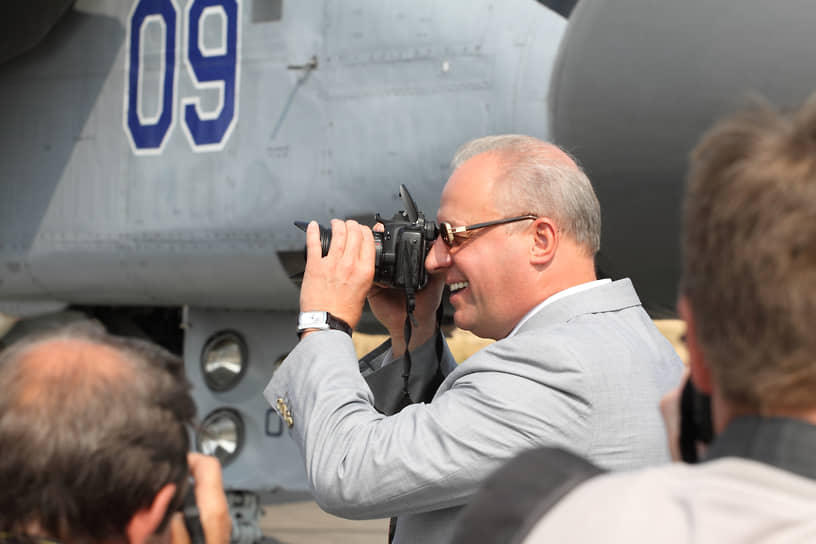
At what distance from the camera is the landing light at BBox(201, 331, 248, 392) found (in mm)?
5504

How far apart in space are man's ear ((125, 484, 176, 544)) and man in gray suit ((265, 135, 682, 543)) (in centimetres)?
55

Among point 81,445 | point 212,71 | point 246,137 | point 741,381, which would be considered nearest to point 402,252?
point 81,445

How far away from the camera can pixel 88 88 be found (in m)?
5.25

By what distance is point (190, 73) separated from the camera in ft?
16.1

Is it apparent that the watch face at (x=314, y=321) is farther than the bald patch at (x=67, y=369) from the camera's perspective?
Yes

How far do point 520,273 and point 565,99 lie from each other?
5.17 feet

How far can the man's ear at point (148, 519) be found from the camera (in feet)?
3.43

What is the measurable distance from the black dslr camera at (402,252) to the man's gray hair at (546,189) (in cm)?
21

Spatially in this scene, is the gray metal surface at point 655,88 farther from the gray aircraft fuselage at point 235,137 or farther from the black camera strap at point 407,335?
the black camera strap at point 407,335

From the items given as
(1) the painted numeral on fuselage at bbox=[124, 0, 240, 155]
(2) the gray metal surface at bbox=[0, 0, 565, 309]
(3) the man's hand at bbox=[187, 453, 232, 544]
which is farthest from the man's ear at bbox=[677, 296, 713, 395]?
(1) the painted numeral on fuselage at bbox=[124, 0, 240, 155]

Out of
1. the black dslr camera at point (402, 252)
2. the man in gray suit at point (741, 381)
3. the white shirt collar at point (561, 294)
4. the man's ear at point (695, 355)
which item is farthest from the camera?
the black dslr camera at point (402, 252)

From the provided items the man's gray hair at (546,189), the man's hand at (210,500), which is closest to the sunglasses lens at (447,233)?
the man's gray hair at (546,189)

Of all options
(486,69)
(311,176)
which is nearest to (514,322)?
(486,69)

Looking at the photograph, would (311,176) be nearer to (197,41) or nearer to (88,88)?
(197,41)
